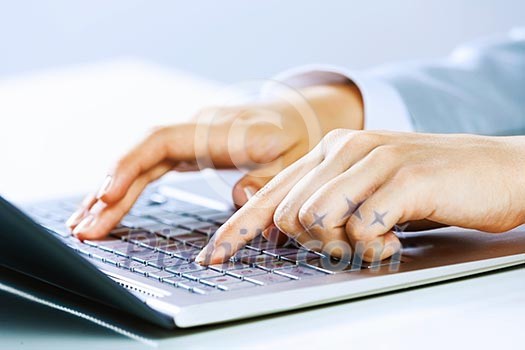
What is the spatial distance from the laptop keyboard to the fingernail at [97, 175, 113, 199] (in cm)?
→ 3

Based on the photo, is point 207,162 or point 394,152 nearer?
point 394,152

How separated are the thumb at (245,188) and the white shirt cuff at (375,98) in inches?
6.0

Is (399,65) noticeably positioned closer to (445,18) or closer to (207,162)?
(207,162)

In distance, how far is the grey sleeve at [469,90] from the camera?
3.17 ft

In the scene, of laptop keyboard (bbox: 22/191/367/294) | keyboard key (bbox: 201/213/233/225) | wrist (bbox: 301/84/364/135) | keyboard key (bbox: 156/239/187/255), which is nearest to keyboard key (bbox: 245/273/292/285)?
laptop keyboard (bbox: 22/191/367/294)

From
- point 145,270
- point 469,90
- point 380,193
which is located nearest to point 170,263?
point 145,270

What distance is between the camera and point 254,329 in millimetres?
536

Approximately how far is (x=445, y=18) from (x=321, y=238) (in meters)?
2.04

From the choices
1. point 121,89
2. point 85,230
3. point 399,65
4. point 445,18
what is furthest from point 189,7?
point 85,230

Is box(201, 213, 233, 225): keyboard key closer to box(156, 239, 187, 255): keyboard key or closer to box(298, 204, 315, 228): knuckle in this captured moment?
box(156, 239, 187, 255): keyboard key

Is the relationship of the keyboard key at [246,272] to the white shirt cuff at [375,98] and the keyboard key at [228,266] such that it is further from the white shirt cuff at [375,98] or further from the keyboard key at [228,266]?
the white shirt cuff at [375,98]

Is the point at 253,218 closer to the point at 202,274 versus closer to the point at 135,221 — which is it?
the point at 202,274

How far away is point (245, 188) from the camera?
0.80 metres

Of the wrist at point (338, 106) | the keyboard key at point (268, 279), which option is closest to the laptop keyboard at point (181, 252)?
the keyboard key at point (268, 279)
